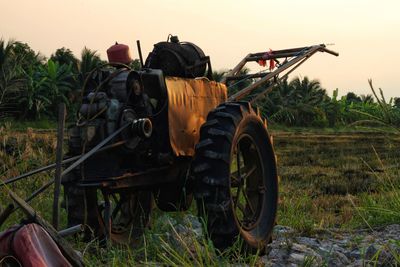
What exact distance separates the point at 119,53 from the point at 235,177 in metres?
1.35

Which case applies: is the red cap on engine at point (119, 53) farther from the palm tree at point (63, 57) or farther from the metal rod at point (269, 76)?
the palm tree at point (63, 57)

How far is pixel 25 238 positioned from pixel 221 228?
6.42 feet

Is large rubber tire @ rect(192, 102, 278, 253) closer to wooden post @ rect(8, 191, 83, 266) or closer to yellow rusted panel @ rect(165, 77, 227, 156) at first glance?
yellow rusted panel @ rect(165, 77, 227, 156)

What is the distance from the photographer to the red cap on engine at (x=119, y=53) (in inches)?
173

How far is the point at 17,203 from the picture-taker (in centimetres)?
208

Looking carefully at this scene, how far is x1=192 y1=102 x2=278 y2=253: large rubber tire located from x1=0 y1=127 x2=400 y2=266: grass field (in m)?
0.49

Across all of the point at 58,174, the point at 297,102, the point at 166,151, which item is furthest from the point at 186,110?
the point at 297,102

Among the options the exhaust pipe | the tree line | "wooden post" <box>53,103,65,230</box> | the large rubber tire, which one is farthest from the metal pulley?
the tree line

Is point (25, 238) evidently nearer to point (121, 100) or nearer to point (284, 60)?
point (121, 100)

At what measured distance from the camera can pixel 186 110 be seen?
173 inches

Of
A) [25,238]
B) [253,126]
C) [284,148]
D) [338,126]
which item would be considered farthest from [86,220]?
[338,126]

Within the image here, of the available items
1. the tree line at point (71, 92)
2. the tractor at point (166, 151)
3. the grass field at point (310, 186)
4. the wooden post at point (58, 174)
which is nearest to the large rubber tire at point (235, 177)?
the tractor at point (166, 151)

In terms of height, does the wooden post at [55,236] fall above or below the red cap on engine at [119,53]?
below

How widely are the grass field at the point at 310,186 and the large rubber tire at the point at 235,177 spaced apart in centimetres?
49
